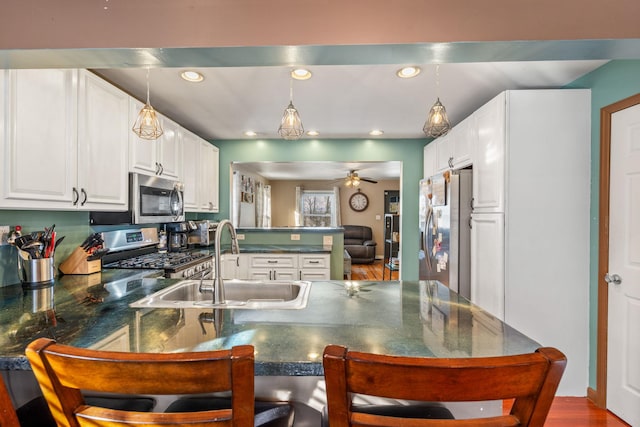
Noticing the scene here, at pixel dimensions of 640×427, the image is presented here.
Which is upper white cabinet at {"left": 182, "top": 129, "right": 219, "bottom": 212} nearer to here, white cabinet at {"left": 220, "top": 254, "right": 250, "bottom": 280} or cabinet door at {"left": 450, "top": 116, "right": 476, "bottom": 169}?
white cabinet at {"left": 220, "top": 254, "right": 250, "bottom": 280}

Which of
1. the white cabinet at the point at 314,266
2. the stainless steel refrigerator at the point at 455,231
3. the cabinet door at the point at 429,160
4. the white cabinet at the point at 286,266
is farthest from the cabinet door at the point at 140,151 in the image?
the cabinet door at the point at 429,160

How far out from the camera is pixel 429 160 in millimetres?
3729

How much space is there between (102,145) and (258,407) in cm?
191

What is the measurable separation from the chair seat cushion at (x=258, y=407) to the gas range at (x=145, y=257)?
1498 millimetres

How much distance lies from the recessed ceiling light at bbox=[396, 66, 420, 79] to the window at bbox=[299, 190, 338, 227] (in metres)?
6.77

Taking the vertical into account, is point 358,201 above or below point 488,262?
above

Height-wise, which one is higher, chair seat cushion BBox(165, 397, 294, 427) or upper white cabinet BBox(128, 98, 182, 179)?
upper white cabinet BBox(128, 98, 182, 179)

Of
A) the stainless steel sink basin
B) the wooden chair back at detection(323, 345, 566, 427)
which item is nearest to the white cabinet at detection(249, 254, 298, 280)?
the stainless steel sink basin

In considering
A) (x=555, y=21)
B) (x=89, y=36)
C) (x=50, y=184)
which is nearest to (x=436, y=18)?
(x=555, y=21)

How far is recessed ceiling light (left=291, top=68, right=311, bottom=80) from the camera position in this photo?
2.06 metres

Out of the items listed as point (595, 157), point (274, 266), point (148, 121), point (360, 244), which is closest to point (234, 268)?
point (274, 266)

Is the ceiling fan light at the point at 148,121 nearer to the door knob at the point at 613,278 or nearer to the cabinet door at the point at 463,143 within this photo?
the cabinet door at the point at 463,143

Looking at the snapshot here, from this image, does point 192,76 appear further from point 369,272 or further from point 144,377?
point 369,272

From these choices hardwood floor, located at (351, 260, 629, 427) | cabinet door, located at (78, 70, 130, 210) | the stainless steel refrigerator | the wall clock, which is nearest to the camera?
cabinet door, located at (78, 70, 130, 210)
